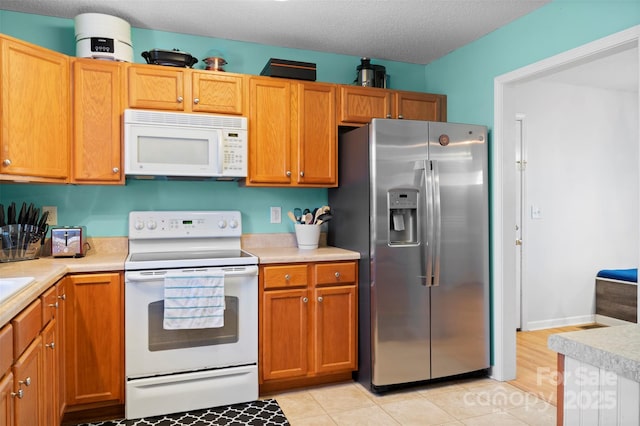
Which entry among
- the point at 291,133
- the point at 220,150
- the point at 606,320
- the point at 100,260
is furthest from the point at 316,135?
the point at 606,320

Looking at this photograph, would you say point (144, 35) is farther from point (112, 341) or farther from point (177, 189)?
point (112, 341)

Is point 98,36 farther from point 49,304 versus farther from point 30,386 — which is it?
point 30,386

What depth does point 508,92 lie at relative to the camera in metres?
3.13

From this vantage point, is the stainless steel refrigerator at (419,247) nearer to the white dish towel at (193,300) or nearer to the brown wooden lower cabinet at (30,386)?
the white dish towel at (193,300)

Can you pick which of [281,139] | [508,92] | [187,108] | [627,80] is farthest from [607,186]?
[187,108]

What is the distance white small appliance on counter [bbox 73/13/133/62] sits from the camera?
2.75 metres

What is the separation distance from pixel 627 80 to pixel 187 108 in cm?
418

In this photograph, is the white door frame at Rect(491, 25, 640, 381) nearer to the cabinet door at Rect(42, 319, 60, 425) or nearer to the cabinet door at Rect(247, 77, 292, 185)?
the cabinet door at Rect(247, 77, 292, 185)

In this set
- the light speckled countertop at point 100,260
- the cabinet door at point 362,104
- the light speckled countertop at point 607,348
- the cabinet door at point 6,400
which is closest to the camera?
the light speckled countertop at point 607,348

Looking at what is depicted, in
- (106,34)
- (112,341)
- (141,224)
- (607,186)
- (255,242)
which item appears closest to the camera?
(112,341)

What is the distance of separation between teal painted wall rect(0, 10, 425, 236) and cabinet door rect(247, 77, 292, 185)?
0.35m

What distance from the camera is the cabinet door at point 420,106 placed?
346 centimetres

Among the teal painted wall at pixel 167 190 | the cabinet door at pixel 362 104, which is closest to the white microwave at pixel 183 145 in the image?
the teal painted wall at pixel 167 190

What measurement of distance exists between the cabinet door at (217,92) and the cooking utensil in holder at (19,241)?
1.18m
